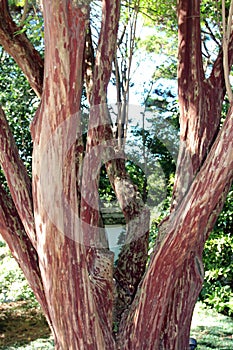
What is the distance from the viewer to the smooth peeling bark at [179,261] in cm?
272

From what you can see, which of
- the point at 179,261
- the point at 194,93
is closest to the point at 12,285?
the point at 179,261

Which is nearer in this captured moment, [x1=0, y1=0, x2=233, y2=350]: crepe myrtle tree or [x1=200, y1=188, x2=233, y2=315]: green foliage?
[x1=0, y1=0, x2=233, y2=350]: crepe myrtle tree

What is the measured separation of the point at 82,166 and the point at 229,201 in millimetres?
3781

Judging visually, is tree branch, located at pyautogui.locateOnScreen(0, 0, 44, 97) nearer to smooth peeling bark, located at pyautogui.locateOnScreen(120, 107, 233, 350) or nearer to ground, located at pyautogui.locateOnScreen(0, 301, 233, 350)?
smooth peeling bark, located at pyautogui.locateOnScreen(120, 107, 233, 350)

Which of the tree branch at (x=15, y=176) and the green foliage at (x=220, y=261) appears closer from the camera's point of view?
the tree branch at (x=15, y=176)

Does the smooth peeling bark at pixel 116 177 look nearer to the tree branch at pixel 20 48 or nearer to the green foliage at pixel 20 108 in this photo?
the tree branch at pixel 20 48

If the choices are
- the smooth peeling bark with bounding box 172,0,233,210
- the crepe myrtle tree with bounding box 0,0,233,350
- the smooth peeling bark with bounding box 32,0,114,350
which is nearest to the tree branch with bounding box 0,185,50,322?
the crepe myrtle tree with bounding box 0,0,233,350

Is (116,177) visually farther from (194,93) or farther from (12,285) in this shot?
(12,285)

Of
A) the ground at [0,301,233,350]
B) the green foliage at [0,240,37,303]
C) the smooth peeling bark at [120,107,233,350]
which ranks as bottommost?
the ground at [0,301,233,350]

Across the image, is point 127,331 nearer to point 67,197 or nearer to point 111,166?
point 67,197

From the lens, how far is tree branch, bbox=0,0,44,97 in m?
3.58

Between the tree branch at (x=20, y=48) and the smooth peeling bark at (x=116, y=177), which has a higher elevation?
the tree branch at (x=20, y=48)

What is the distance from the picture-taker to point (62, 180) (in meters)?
2.64

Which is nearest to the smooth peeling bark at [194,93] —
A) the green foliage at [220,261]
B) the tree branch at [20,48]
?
the tree branch at [20,48]
